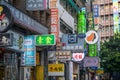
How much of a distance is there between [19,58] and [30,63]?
0.89 metres

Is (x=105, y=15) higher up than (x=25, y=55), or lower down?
higher up

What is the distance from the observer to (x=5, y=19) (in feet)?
46.9

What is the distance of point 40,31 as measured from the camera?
27.5m

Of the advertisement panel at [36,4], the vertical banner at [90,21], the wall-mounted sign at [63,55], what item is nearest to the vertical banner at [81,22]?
the vertical banner at [90,21]

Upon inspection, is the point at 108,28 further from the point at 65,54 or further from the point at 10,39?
the point at 10,39

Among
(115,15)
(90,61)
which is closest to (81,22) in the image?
(90,61)

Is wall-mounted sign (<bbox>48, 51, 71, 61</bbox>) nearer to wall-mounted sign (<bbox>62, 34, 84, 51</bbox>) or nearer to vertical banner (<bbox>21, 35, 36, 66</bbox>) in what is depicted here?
wall-mounted sign (<bbox>62, 34, 84, 51</bbox>)

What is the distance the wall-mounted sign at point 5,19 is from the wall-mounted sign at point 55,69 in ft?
49.7

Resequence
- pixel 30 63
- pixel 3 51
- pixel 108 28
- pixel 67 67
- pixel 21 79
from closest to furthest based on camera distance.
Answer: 1. pixel 3 51
2. pixel 30 63
3. pixel 21 79
4. pixel 67 67
5. pixel 108 28

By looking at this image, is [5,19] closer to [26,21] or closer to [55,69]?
[26,21]

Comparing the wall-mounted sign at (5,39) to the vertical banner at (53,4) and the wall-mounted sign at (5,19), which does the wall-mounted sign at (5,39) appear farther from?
the vertical banner at (53,4)

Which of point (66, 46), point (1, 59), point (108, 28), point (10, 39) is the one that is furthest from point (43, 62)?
point (108, 28)

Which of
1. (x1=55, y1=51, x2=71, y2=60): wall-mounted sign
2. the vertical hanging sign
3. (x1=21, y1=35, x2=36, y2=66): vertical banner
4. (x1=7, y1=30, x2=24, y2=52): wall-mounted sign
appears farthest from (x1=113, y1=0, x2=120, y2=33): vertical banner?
(x1=7, y1=30, x2=24, y2=52): wall-mounted sign

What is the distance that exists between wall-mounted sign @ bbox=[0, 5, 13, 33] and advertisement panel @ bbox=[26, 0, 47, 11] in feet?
27.2
